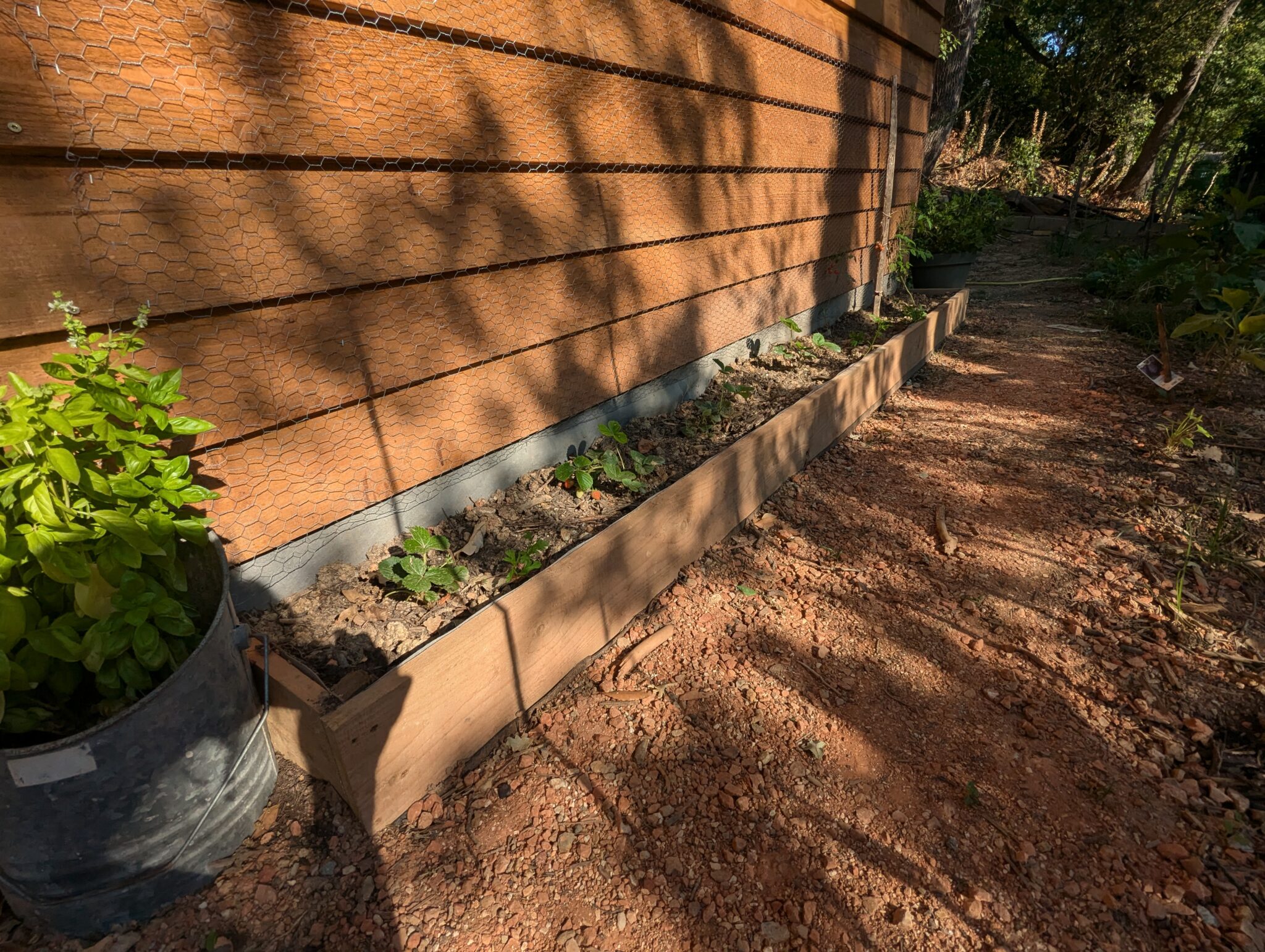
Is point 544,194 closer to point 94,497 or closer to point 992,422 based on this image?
Result: point 94,497

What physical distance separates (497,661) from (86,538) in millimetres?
909

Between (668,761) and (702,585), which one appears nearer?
(668,761)

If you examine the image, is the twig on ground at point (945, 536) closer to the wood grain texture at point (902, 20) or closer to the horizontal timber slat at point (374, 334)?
the horizontal timber slat at point (374, 334)

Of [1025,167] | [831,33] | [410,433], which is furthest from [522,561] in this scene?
[1025,167]

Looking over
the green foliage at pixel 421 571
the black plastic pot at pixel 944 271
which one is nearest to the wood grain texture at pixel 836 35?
the black plastic pot at pixel 944 271

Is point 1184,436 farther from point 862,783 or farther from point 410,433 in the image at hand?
point 410,433

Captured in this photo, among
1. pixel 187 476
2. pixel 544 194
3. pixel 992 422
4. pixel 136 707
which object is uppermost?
pixel 544 194

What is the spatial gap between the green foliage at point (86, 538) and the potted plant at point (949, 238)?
6134 mm

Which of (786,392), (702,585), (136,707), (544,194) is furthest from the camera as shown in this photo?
(786,392)

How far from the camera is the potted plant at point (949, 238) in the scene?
19.3 feet

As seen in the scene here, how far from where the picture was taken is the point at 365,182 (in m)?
1.67

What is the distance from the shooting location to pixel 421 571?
181cm

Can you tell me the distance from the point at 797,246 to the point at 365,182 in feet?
9.93

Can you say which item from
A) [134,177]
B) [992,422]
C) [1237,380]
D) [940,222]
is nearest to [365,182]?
[134,177]
